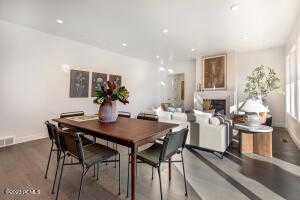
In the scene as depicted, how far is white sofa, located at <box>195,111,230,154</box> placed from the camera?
3023mm

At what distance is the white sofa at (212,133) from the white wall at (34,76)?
3.83 m

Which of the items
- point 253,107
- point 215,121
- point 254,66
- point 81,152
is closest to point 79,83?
point 81,152

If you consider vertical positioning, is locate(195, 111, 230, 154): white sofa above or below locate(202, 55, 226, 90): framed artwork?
below

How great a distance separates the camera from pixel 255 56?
20.3ft

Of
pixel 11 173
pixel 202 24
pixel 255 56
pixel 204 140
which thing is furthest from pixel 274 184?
pixel 255 56

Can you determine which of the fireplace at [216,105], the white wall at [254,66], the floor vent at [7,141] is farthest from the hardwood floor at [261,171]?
the floor vent at [7,141]

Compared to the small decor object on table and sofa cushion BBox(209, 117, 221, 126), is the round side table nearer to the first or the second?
sofa cushion BBox(209, 117, 221, 126)

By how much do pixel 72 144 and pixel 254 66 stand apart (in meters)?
6.95

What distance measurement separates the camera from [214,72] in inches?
269

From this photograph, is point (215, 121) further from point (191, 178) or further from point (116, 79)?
point (116, 79)

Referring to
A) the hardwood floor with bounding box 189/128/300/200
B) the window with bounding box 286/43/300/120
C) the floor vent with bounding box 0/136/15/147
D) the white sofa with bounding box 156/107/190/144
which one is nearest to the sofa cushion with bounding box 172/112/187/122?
the white sofa with bounding box 156/107/190/144

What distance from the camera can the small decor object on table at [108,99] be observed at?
2.29 m

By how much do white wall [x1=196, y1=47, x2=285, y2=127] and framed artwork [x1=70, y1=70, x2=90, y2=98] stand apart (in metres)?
5.52

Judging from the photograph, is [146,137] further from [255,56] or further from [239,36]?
[255,56]
